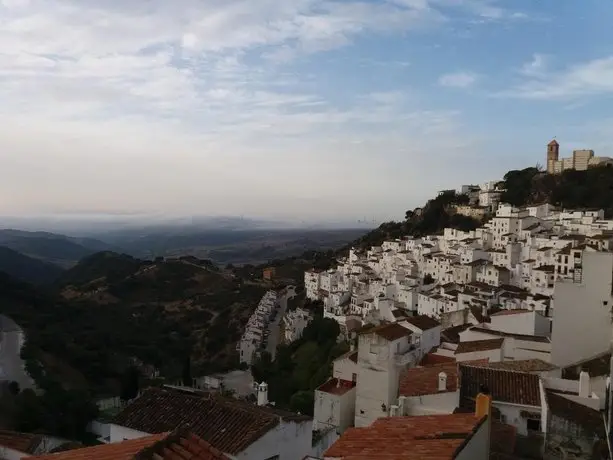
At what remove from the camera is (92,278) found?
82.5 metres

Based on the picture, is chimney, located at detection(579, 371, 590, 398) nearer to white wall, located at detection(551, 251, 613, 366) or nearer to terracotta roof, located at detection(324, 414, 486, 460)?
white wall, located at detection(551, 251, 613, 366)

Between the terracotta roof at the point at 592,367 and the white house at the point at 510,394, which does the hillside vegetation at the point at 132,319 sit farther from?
the terracotta roof at the point at 592,367

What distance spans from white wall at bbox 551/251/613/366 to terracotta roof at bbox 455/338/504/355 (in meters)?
3.31

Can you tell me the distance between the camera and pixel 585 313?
44.4ft

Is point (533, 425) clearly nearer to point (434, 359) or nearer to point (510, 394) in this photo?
point (510, 394)

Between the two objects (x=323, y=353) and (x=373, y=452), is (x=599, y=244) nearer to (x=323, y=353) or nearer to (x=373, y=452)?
(x=323, y=353)

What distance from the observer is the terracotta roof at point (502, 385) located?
38.9ft

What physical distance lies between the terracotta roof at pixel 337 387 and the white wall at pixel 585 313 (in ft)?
23.3

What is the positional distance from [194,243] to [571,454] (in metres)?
197

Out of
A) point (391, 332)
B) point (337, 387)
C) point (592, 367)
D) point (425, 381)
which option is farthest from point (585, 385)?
point (337, 387)

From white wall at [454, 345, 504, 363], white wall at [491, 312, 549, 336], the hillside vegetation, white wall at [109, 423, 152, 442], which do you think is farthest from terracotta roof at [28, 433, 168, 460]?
the hillside vegetation

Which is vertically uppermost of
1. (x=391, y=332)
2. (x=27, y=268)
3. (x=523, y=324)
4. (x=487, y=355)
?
(x=391, y=332)

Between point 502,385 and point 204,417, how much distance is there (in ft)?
23.7

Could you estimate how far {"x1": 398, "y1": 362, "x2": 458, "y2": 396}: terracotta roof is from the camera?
41.9ft
